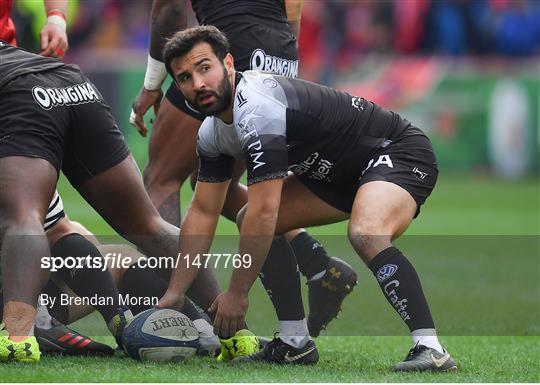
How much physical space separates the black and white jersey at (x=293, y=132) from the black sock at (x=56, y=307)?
929mm

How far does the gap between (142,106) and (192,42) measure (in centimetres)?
166

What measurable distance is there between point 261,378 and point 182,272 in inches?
33.8

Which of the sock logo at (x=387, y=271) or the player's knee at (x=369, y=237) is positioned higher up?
the player's knee at (x=369, y=237)

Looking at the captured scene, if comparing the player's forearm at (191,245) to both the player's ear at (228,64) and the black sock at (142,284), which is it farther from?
the player's ear at (228,64)

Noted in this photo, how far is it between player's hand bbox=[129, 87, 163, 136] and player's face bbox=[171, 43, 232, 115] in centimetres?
160

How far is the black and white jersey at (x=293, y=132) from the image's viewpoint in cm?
548

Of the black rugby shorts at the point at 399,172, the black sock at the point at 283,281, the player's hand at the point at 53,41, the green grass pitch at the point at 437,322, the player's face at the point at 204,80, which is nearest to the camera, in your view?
the green grass pitch at the point at 437,322

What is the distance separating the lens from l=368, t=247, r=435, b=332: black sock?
5.59 meters

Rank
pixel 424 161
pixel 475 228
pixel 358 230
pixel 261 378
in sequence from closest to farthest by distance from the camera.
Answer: pixel 261 378 → pixel 358 230 → pixel 424 161 → pixel 475 228

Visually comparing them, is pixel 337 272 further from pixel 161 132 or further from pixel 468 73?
pixel 468 73

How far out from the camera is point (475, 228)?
13148 mm

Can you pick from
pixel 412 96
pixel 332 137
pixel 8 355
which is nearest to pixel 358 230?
pixel 332 137

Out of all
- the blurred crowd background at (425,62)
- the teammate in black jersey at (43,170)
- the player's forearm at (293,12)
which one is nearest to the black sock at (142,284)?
the teammate in black jersey at (43,170)

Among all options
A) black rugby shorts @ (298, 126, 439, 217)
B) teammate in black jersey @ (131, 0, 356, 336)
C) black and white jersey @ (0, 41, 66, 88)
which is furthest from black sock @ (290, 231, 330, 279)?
black and white jersey @ (0, 41, 66, 88)
